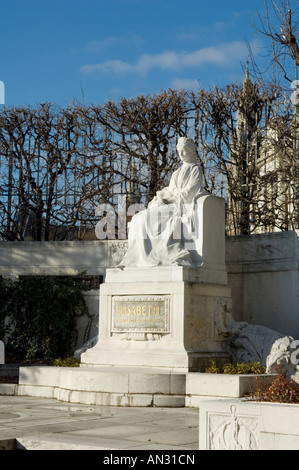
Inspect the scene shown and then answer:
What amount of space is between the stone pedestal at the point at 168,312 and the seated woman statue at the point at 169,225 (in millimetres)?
218

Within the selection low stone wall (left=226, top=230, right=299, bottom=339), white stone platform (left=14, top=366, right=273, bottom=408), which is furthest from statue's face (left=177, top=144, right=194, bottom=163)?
white stone platform (left=14, top=366, right=273, bottom=408)

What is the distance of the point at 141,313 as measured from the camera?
1225 centimetres

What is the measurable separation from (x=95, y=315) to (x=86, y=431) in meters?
7.45

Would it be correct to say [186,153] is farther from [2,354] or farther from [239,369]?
[2,354]

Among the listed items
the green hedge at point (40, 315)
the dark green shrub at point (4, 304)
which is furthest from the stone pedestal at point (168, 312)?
the dark green shrub at point (4, 304)

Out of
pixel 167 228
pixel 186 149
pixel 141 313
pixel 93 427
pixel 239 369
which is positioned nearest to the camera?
pixel 93 427

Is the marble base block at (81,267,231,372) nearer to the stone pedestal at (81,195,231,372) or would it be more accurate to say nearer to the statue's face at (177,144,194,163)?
the stone pedestal at (81,195,231,372)

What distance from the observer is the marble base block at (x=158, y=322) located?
468 inches

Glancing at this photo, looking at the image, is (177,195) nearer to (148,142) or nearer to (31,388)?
(31,388)

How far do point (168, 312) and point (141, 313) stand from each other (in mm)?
453

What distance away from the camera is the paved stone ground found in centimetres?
745

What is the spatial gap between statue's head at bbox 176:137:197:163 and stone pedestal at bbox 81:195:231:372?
89 cm

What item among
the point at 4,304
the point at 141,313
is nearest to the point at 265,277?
the point at 141,313
